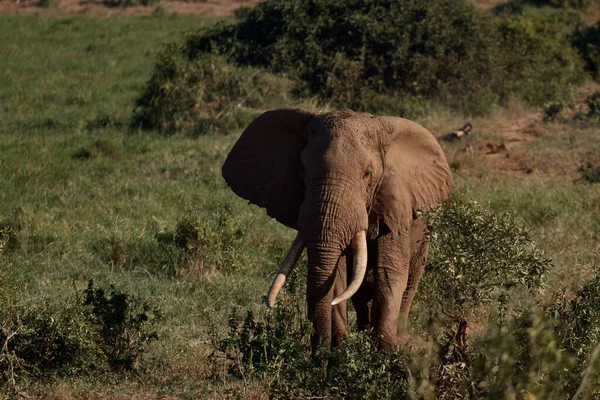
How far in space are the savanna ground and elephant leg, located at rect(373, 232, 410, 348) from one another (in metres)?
0.91

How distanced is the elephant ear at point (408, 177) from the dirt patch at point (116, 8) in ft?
85.7

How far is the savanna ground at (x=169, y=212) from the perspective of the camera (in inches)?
307

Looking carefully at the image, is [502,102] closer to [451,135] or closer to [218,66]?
[451,135]

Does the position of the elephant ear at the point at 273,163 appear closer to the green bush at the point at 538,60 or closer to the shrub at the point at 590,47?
the green bush at the point at 538,60

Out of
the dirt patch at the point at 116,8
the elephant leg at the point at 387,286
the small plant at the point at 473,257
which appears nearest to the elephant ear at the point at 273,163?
the elephant leg at the point at 387,286

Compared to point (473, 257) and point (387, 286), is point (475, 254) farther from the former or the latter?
point (387, 286)

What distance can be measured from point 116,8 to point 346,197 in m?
30.4

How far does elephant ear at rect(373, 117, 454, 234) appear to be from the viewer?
6.89 metres

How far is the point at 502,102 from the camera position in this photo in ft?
64.8

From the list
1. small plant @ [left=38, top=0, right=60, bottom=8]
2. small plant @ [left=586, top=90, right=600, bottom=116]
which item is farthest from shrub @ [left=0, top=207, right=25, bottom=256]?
small plant @ [left=38, top=0, right=60, bottom=8]

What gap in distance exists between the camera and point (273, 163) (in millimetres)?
7359

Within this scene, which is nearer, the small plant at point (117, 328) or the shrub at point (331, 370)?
the shrub at point (331, 370)

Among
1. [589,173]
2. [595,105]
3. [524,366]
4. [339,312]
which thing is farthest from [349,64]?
[524,366]

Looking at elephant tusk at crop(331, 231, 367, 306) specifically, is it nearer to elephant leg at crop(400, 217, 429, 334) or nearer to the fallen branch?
elephant leg at crop(400, 217, 429, 334)
